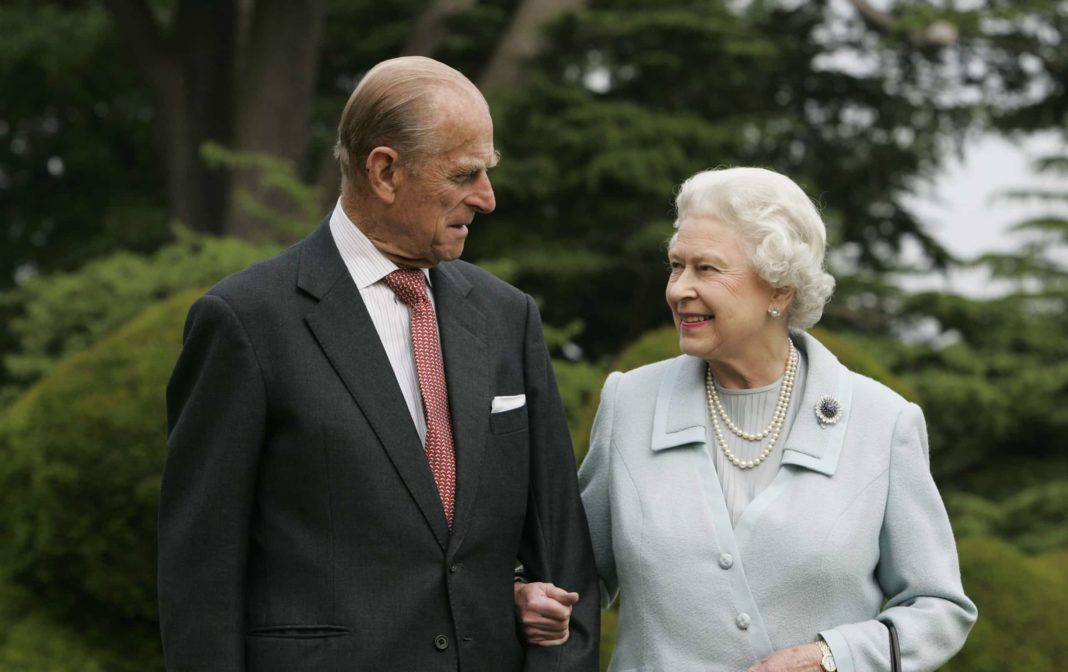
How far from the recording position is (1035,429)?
11.3 meters

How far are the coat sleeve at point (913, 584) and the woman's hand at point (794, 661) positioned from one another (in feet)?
0.13

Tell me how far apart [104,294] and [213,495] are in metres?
6.82

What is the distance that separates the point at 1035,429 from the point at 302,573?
30.9 ft

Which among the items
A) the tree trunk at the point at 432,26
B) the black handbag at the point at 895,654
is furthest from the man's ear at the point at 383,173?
the tree trunk at the point at 432,26

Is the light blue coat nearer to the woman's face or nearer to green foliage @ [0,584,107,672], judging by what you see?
the woman's face

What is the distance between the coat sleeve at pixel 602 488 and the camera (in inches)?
132

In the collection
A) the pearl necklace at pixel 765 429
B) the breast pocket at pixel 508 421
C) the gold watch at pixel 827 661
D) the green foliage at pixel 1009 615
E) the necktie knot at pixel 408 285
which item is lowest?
the green foliage at pixel 1009 615

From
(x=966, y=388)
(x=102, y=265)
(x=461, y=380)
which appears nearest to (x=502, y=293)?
(x=461, y=380)

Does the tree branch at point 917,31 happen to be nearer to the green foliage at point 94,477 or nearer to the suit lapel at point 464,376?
the green foliage at point 94,477

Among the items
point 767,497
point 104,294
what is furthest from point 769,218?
point 104,294

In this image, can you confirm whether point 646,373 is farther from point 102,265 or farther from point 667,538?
point 102,265

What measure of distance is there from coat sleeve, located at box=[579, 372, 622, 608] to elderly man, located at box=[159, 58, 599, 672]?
0.64 feet

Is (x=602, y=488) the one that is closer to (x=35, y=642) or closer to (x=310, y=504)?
(x=310, y=504)

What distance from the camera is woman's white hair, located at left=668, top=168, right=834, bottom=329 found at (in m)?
3.14
